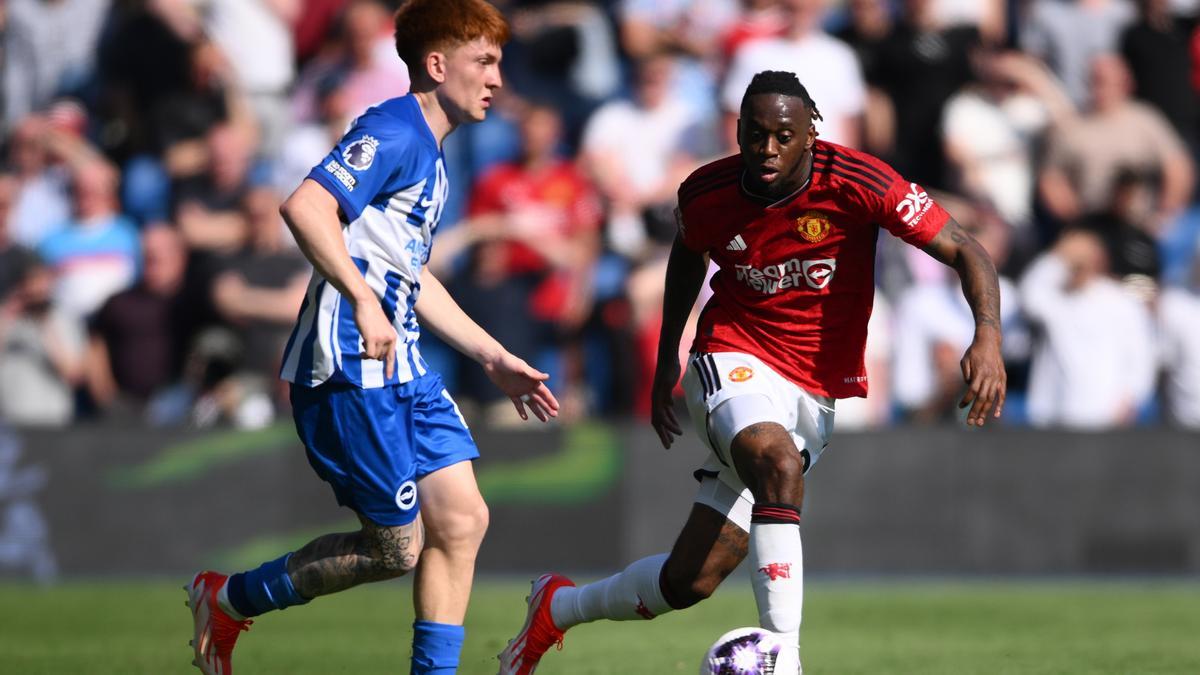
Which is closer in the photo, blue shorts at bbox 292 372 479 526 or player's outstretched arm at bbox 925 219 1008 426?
player's outstretched arm at bbox 925 219 1008 426

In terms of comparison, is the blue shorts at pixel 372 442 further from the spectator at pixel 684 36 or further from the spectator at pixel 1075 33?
the spectator at pixel 1075 33

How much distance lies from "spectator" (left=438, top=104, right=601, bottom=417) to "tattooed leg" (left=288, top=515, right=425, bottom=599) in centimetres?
677

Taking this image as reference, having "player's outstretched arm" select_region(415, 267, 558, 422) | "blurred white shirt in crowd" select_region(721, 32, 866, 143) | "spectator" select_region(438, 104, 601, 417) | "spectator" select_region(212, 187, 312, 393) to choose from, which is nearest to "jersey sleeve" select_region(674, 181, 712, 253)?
"player's outstretched arm" select_region(415, 267, 558, 422)

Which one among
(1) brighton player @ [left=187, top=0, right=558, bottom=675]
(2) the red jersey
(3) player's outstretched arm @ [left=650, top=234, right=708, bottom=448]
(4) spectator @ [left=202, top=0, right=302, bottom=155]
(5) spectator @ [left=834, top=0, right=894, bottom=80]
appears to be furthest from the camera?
(4) spectator @ [left=202, top=0, right=302, bottom=155]

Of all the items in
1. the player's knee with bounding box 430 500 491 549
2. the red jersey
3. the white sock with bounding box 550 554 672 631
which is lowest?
the white sock with bounding box 550 554 672 631

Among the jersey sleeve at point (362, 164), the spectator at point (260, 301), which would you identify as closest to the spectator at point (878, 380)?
the spectator at point (260, 301)

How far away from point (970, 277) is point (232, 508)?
784 cm

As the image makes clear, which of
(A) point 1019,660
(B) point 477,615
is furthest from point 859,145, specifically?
(A) point 1019,660

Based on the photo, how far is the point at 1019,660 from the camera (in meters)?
8.64

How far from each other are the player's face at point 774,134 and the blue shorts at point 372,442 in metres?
1.49

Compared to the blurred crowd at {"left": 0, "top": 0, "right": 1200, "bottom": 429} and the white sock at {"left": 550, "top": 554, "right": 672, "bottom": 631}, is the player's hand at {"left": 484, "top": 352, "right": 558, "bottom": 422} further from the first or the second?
the blurred crowd at {"left": 0, "top": 0, "right": 1200, "bottom": 429}

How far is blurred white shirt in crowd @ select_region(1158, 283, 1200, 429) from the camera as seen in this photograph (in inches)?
549

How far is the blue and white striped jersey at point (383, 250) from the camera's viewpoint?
20.5 feet

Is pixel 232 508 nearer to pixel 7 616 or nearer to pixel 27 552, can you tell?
pixel 27 552
